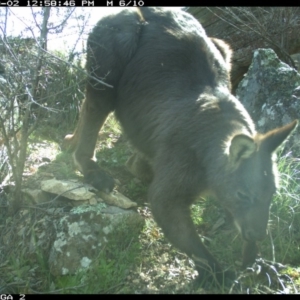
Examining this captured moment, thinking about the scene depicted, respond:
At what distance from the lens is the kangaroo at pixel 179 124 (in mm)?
4961

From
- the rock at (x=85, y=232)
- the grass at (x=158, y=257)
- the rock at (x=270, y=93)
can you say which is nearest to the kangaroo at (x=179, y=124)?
the grass at (x=158, y=257)

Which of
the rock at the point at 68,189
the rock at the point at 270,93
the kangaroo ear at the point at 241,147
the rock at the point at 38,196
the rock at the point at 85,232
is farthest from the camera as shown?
the rock at the point at 270,93

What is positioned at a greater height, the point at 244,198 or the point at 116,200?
the point at 244,198

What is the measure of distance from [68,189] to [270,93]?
3.30 m

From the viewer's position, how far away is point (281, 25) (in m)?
8.68

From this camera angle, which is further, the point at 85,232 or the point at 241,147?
the point at 85,232

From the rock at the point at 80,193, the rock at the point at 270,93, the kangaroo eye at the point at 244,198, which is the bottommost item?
the rock at the point at 80,193

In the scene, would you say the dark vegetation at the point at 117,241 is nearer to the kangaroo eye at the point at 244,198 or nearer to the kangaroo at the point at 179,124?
the kangaroo at the point at 179,124

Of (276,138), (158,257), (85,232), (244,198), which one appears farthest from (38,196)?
(276,138)

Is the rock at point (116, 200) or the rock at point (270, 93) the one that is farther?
the rock at point (270, 93)

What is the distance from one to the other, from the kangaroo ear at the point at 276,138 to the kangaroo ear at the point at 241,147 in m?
0.12

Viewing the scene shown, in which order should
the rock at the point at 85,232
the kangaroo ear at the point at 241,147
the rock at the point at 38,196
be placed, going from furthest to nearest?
the rock at the point at 38,196 < the rock at the point at 85,232 < the kangaroo ear at the point at 241,147

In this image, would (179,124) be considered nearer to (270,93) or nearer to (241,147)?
(241,147)

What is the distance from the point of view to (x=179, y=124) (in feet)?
18.6
